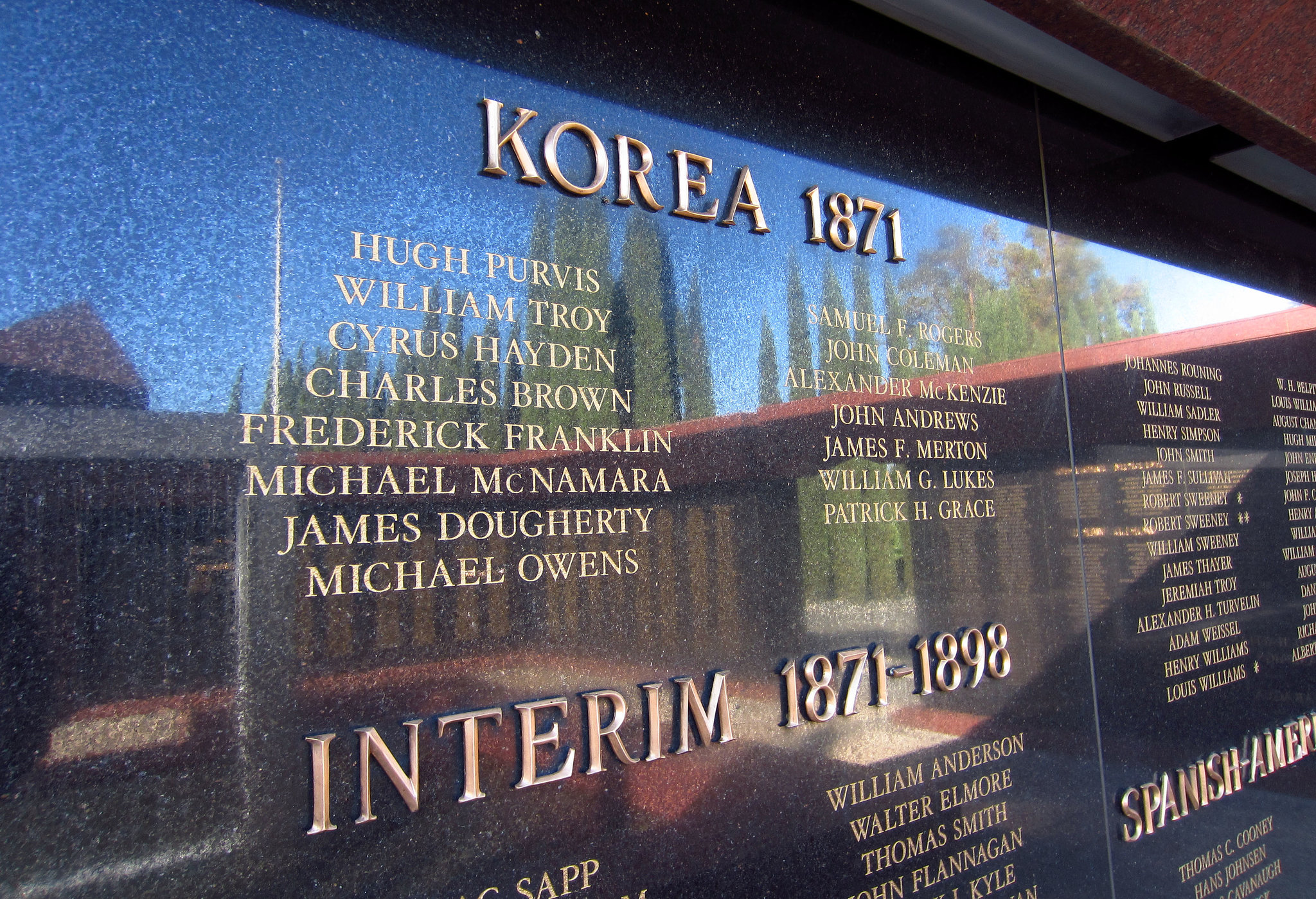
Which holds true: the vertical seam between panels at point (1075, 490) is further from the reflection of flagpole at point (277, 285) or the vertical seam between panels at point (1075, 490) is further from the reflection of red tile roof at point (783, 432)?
the reflection of flagpole at point (277, 285)

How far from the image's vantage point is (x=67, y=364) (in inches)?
55.5

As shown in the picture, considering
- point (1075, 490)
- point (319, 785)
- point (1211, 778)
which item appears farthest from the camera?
point (1211, 778)

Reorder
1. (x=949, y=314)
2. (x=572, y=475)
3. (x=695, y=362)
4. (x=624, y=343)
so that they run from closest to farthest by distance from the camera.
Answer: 1. (x=572, y=475)
2. (x=624, y=343)
3. (x=695, y=362)
4. (x=949, y=314)

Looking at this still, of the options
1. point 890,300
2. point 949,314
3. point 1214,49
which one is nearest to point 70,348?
point 890,300

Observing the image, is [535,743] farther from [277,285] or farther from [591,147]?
[591,147]

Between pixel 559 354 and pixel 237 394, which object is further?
pixel 559 354

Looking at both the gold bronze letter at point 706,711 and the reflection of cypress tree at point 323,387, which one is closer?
the reflection of cypress tree at point 323,387

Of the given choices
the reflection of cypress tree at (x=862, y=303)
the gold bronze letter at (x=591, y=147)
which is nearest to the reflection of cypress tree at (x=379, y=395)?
the gold bronze letter at (x=591, y=147)

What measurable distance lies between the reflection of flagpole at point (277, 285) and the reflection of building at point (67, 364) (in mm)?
232

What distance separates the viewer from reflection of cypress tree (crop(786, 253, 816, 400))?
2332 millimetres

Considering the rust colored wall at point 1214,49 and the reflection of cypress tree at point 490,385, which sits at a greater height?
the rust colored wall at point 1214,49

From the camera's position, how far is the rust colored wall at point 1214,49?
2.43 m

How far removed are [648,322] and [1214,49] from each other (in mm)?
2448

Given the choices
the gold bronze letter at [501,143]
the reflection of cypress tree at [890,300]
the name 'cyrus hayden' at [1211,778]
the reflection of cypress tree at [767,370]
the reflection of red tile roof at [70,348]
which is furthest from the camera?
the name 'cyrus hayden' at [1211,778]
